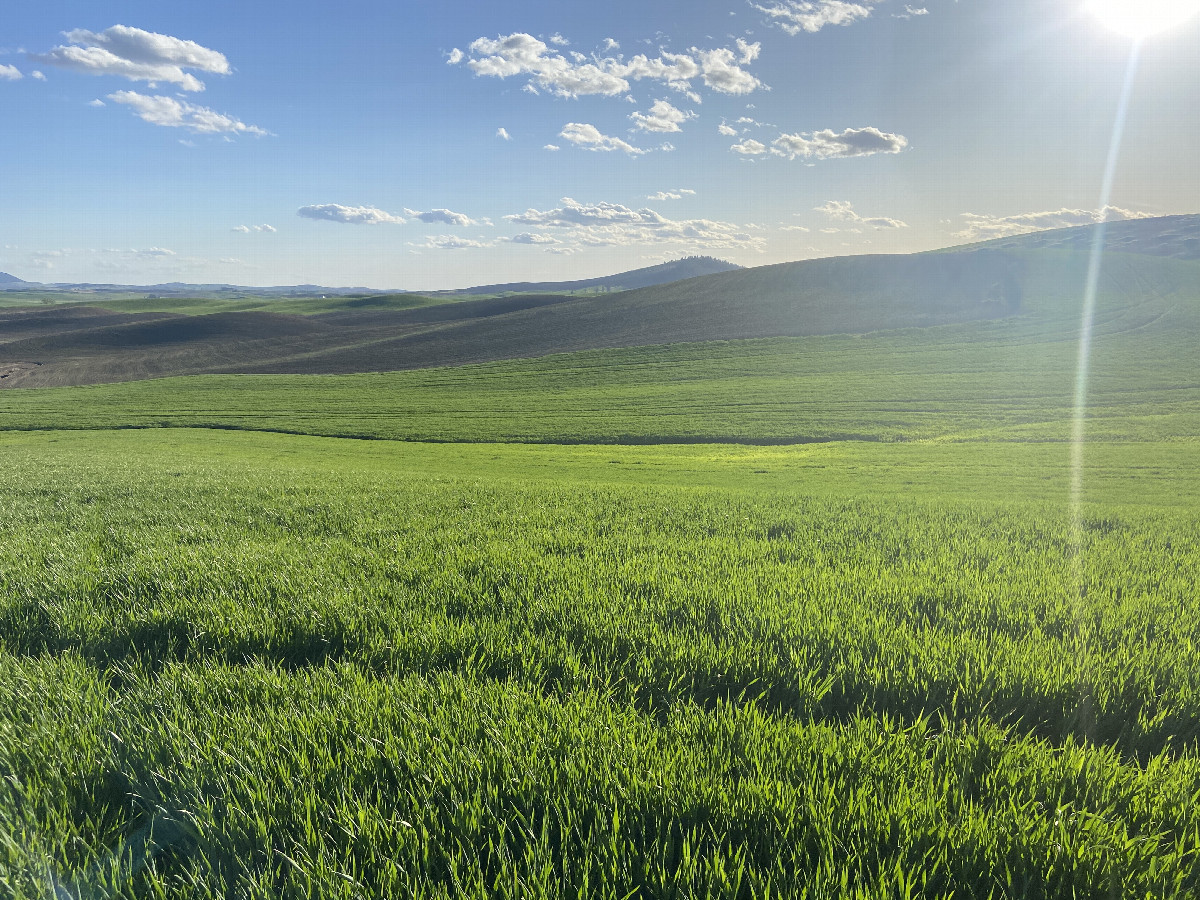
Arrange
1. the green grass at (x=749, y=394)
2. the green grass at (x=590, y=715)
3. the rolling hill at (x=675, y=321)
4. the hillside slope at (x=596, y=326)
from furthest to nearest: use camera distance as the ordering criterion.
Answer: the hillside slope at (x=596, y=326)
the rolling hill at (x=675, y=321)
the green grass at (x=749, y=394)
the green grass at (x=590, y=715)

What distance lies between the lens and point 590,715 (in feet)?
10.9

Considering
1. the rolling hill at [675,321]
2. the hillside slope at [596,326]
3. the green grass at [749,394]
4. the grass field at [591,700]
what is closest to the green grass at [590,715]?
the grass field at [591,700]

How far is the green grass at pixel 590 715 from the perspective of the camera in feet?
7.73

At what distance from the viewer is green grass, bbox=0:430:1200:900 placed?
7.73ft

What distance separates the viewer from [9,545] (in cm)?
714

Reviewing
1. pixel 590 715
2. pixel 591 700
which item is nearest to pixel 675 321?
pixel 591 700

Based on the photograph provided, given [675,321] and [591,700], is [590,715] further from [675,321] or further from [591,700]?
[675,321]

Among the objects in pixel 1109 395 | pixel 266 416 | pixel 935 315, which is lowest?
pixel 266 416

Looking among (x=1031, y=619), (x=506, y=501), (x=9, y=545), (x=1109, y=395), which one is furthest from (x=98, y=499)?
(x=1109, y=395)

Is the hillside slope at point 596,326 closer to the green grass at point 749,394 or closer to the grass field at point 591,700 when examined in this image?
the green grass at point 749,394

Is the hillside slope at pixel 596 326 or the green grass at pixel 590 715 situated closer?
the green grass at pixel 590 715

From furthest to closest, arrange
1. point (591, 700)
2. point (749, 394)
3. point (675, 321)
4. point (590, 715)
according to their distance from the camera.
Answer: point (675, 321)
point (749, 394)
point (591, 700)
point (590, 715)

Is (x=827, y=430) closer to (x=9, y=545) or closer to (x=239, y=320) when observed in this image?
(x=9, y=545)

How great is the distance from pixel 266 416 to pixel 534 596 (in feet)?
172
